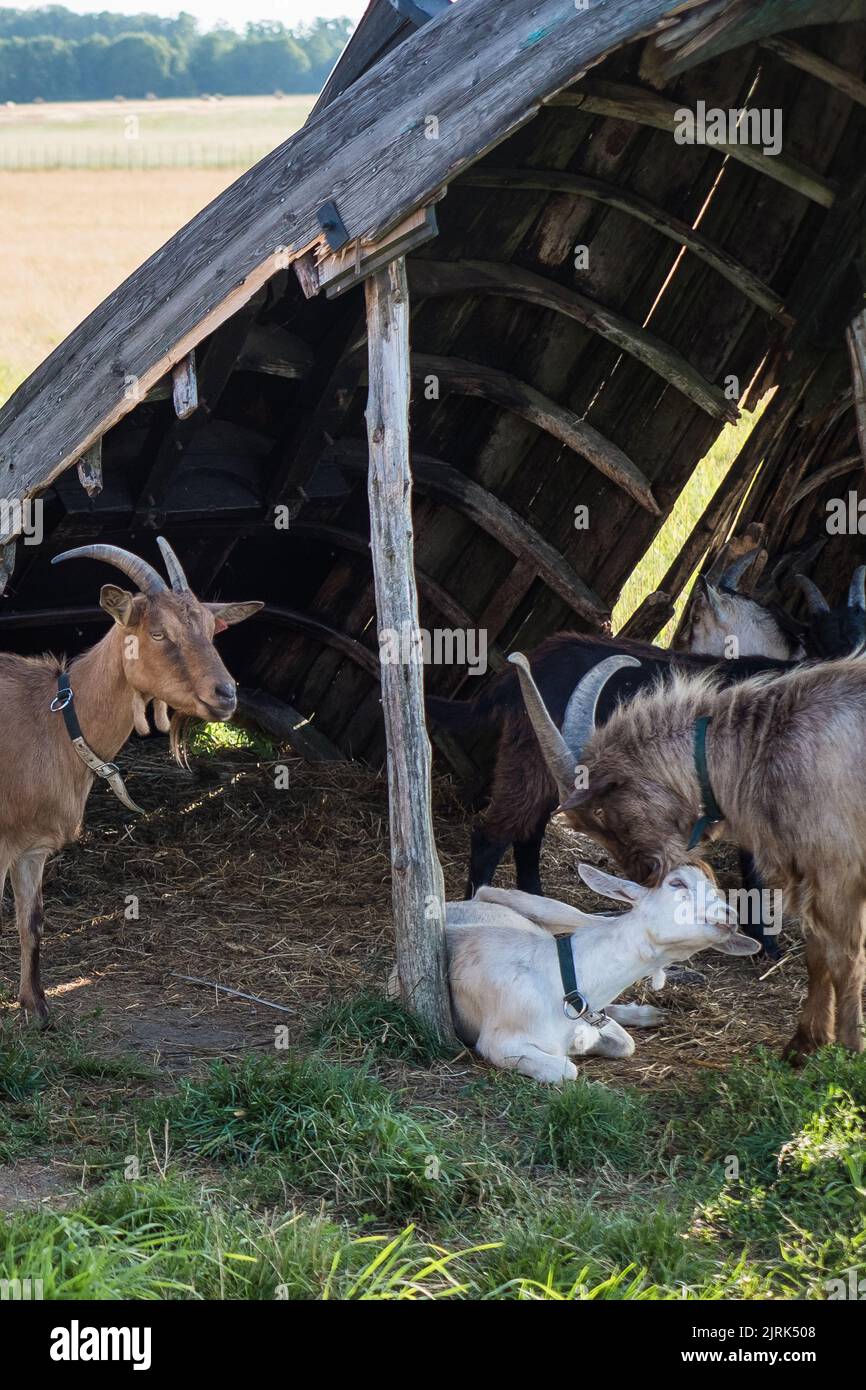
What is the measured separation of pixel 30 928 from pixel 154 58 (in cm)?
6803

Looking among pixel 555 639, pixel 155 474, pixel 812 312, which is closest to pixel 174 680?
pixel 155 474

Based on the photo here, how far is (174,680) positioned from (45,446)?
3.49ft

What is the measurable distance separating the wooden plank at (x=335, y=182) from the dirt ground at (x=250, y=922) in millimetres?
2228

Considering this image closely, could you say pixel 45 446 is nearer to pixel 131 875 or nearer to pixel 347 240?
pixel 347 240

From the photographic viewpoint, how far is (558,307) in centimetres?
743

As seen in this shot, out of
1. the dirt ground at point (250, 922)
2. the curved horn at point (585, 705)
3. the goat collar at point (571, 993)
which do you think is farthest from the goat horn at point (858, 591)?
the goat collar at point (571, 993)

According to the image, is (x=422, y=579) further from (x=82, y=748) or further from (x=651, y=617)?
(x=82, y=748)

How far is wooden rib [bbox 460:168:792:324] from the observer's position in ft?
22.1

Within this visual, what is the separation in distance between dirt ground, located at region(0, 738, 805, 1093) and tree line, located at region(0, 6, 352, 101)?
61.6m

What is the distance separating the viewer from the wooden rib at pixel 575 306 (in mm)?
6969

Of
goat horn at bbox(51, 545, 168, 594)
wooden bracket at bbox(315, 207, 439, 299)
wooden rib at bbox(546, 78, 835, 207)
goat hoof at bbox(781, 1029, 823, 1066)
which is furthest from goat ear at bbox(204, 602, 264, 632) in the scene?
goat hoof at bbox(781, 1029, 823, 1066)

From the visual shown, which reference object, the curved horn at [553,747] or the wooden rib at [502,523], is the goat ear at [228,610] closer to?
the curved horn at [553,747]

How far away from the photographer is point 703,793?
584 centimetres

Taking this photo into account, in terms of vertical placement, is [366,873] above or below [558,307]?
below
